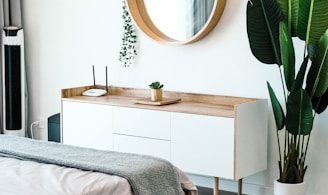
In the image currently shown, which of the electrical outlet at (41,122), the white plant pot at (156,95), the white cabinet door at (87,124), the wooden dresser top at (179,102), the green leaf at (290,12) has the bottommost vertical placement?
the electrical outlet at (41,122)

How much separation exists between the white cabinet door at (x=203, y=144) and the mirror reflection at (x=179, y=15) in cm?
74

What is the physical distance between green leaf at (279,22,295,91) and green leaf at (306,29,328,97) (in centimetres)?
11

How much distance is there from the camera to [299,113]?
3.49m

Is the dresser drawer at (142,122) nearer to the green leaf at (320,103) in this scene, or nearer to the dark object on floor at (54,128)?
the dark object on floor at (54,128)

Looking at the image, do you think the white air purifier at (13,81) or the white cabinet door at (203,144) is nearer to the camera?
the white cabinet door at (203,144)

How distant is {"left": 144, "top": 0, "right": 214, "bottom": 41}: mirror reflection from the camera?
4.19 meters

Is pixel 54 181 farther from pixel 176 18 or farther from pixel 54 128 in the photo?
pixel 54 128

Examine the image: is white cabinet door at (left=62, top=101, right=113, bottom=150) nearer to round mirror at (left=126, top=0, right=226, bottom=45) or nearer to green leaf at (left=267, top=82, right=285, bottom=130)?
round mirror at (left=126, top=0, right=226, bottom=45)

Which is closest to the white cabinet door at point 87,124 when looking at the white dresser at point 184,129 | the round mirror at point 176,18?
the white dresser at point 184,129

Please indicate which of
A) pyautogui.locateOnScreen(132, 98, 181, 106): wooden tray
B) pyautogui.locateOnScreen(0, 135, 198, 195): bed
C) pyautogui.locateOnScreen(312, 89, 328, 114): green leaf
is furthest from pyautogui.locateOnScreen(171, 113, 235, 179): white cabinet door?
pyautogui.locateOnScreen(0, 135, 198, 195): bed

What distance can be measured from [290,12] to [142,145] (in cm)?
135

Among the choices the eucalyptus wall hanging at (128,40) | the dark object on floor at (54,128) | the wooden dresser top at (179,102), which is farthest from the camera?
the dark object on floor at (54,128)

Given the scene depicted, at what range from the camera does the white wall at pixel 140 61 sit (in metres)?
4.02

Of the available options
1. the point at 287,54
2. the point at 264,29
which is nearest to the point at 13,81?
the point at 264,29
